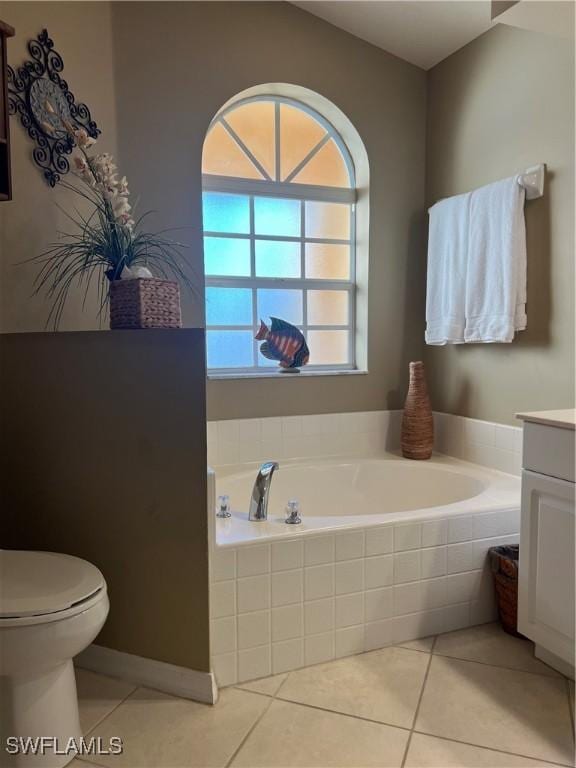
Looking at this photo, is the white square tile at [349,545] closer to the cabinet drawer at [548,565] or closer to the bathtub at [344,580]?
the bathtub at [344,580]

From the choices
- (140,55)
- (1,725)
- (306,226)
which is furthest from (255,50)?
(1,725)

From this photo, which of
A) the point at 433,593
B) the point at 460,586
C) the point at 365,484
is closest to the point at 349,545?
the point at 433,593

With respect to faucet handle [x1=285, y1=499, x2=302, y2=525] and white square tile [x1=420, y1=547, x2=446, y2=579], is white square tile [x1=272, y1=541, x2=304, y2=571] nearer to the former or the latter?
faucet handle [x1=285, y1=499, x2=302, y2=525]

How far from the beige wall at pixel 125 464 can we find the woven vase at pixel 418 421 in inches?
59.3

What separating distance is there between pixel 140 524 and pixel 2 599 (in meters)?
0.46

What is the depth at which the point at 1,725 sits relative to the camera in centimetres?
141

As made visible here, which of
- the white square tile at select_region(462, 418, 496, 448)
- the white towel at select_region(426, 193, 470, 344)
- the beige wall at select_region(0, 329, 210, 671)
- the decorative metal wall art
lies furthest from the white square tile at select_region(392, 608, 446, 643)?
the decorative metal wall art

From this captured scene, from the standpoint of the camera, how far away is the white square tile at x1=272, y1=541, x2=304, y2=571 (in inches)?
69.4

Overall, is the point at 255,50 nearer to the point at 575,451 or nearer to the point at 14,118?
the point at 14,118

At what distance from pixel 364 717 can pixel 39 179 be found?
7.13 ft

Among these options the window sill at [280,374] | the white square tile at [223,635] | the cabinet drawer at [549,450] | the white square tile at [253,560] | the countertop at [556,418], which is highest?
the window sill at [280,374]

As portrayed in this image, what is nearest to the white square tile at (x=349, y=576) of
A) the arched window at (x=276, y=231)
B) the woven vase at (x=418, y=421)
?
the woven vase at (x=418, y=421)

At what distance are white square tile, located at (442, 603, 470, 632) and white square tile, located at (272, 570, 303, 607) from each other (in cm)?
63

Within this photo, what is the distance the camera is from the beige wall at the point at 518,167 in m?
2.21
